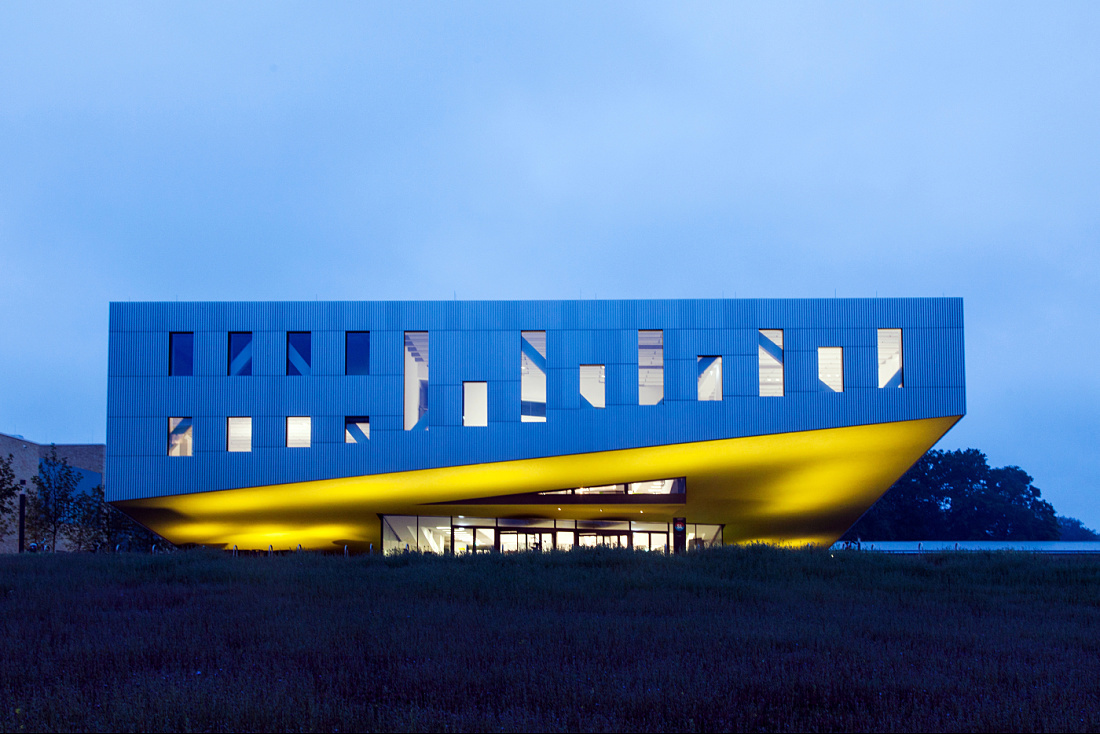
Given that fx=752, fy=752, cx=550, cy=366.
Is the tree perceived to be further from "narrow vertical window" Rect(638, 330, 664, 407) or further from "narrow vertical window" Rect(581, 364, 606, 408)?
"narrow vertical window" Rect(638, 330, 664, 407)

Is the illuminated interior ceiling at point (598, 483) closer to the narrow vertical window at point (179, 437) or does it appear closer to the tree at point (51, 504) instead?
the narrow vertical window at point (179, 437)

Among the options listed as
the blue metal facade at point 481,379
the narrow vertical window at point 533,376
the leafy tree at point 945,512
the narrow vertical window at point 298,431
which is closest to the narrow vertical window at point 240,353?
the blue metal facade at point 481,379

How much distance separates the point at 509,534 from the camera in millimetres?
27594

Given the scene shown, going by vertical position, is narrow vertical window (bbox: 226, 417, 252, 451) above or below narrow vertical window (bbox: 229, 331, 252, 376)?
below

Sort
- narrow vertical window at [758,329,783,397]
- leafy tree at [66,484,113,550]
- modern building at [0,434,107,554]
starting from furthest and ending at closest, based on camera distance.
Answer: modern building at [0,434,107,554] < leafy tree at [66,484,113,550] < narrow vertical window at [758,329,783,397]

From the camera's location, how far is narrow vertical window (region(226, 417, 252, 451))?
24016 millimetres

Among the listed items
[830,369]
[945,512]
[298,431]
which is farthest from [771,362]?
[945,512]

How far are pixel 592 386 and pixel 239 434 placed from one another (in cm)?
1139

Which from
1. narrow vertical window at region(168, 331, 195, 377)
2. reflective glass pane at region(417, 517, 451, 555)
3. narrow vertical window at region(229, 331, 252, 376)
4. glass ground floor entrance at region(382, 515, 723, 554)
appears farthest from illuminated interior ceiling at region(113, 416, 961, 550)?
narrow vertical window at region(168, 331, 195, 377)

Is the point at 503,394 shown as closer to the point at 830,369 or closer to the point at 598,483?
the point at 598,483

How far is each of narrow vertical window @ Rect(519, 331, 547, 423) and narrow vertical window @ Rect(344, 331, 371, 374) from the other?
498 centimetres

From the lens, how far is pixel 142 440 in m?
24.1

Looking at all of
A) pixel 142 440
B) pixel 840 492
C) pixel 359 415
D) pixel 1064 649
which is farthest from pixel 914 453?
pixel 142 440

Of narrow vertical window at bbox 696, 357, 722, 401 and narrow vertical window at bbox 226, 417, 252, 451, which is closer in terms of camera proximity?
narrow vertical window at bbox 696, 357, 722, 401
